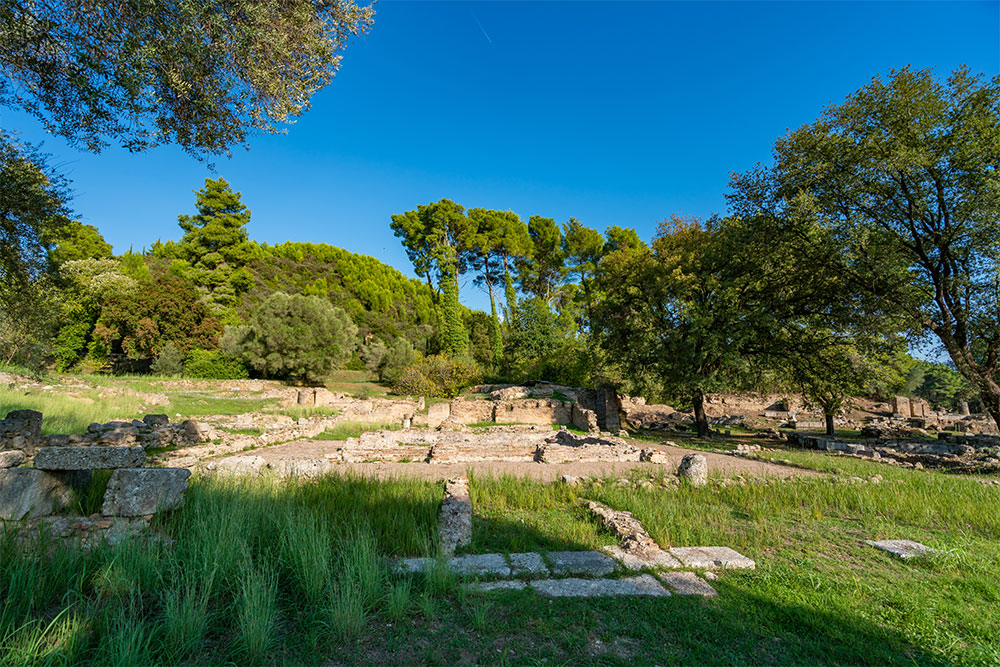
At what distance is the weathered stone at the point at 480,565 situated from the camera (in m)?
3.71

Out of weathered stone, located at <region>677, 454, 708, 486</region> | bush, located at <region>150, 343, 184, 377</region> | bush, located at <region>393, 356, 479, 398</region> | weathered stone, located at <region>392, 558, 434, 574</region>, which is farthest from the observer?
bush, located at <region>150, 343, 184, 377</region>

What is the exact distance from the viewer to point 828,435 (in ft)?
63.9

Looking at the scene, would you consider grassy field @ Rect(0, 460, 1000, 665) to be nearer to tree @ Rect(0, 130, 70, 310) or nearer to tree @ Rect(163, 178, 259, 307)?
tree @ Rect(0, 130, 70, 310)

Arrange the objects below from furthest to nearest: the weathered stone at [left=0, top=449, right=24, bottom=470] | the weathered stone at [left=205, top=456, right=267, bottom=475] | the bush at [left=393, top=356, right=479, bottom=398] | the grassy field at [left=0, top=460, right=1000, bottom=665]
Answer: the bush at [left=393, top=356, right=479, bottom=398] → the weathered stone at [left=205, top=456, right=267, bottom=475] → the weathered stone at [left=0, top=449, right=24, bottom=470] → the grassy field at [left=0, top=460, right=1000, bottom=665]

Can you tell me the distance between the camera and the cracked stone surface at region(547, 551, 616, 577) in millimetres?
3811

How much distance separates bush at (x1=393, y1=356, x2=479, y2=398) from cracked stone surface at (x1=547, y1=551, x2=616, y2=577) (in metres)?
20.3

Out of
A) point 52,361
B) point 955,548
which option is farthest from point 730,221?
point 52,361

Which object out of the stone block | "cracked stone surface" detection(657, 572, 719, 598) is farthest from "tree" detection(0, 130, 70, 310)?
"cracked stone surface" detection(657, 572, 719, 598)

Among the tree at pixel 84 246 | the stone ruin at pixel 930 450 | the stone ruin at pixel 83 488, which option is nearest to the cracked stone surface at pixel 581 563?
the stone ruin at pixel 83 488

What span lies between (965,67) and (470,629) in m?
16.6

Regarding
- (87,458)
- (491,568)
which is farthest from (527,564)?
(87,458)

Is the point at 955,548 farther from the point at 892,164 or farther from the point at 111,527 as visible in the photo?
the point at 892,164

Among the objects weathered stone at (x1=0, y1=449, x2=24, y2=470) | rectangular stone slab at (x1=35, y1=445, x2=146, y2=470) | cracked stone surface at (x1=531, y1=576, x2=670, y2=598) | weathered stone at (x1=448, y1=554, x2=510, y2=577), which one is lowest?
weathered stone at (x1=448, y1=554, x2=510, y2=577)

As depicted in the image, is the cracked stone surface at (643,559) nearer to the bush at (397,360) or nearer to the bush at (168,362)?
the bush at (397,360)
